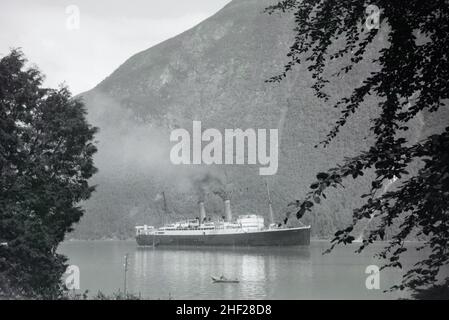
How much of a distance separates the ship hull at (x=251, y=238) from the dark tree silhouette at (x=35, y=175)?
309 ft

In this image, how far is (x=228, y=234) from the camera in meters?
126

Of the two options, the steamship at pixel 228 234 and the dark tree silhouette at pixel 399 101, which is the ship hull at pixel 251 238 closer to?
the steamship at pixel 228 234

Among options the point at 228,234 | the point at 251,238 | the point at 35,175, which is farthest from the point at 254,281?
the point at 228,234

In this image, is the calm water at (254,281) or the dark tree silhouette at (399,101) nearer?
the dark tree silhouette at (399,101)

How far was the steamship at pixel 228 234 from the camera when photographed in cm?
12106

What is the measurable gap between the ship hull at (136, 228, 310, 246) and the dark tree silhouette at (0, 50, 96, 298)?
9429 centimetres

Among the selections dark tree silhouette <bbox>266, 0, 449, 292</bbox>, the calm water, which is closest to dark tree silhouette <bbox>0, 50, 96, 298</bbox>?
the calm water

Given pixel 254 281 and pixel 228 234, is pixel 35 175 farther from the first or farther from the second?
pixel 228 234

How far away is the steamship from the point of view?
12106cm

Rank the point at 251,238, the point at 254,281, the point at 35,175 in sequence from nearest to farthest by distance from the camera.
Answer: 1. the point at 35,175
2. the point at 254,281
3. the point at 251,238

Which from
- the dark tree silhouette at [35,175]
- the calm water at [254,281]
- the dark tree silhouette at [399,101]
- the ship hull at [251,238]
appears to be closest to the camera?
the dark tree silhouette at [399,101]

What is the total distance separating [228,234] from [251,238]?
19.2 ft

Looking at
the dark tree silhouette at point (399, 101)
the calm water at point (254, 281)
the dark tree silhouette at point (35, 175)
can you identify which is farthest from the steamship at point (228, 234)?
the dark tree silhouette at point (399, 101)
